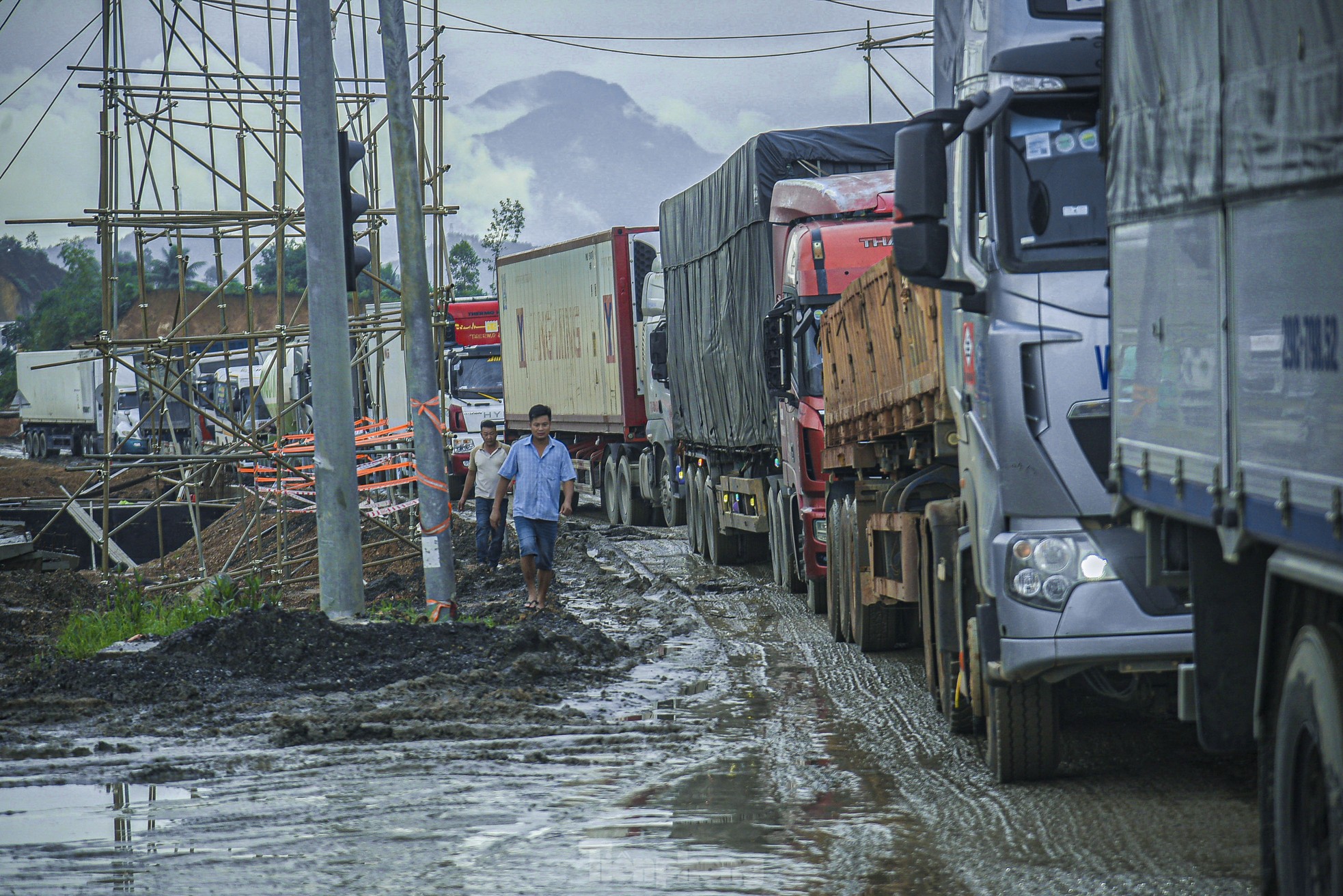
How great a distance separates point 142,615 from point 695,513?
8754 mm

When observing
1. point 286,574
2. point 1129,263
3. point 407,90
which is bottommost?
point 286,574

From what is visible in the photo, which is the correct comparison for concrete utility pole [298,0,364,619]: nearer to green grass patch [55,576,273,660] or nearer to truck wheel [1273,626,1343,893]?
green grass patch [55,576,273,660]

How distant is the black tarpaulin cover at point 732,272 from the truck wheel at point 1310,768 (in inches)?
446

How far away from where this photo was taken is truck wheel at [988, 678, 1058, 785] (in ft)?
23.0

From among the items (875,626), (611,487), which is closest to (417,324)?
(875,626)

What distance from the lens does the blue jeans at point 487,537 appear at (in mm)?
18484

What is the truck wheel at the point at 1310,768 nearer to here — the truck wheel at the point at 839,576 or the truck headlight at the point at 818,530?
the truck wheel at the point at 839,576

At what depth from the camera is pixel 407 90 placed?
508 inches

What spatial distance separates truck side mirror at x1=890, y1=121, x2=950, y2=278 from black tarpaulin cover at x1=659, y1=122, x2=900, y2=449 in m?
8.44

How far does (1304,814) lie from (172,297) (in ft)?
320

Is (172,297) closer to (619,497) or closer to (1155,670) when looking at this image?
(619,497)

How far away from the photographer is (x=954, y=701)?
8.33 meters

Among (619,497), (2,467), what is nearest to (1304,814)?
(619,497)

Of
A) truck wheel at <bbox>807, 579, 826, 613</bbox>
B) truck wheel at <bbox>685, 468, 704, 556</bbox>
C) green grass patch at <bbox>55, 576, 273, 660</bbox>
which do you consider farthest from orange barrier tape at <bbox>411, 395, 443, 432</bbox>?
truck wheel at <bbox>685, 468, 704, 556</bbox>
